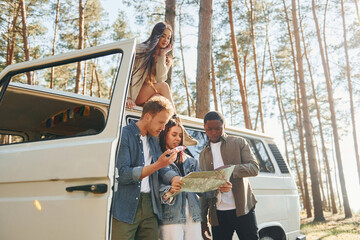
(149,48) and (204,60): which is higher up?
(204,60)

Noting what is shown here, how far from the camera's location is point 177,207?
2.46 m

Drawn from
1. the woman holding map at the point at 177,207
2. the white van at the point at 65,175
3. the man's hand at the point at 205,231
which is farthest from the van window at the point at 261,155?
the white van at the point at 65,175

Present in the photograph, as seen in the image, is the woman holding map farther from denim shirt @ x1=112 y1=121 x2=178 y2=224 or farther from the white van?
the white van

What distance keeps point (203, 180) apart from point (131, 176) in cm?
52

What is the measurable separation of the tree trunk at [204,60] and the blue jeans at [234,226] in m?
3.87

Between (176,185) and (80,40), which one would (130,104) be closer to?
(176,185)

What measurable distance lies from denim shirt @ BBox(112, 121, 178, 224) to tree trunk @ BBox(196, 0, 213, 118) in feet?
15.1

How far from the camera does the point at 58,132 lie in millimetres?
4547

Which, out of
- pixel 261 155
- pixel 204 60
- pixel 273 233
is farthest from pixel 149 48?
pixel 204 60

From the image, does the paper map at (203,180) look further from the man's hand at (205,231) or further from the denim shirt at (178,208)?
the man's hand at (205,231)

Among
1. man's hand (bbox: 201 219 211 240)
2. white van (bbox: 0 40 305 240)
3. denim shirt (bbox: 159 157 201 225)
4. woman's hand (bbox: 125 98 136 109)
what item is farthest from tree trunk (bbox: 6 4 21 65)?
denim shirt (bbox: 159 157 201 225)

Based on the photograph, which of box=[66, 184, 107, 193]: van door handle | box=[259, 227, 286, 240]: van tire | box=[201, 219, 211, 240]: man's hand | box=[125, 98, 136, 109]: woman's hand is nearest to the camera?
box=[66, 184, 107, 193]: van door handle

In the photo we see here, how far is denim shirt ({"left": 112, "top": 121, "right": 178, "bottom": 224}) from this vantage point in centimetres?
222

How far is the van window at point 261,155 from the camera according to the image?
4.38 m
